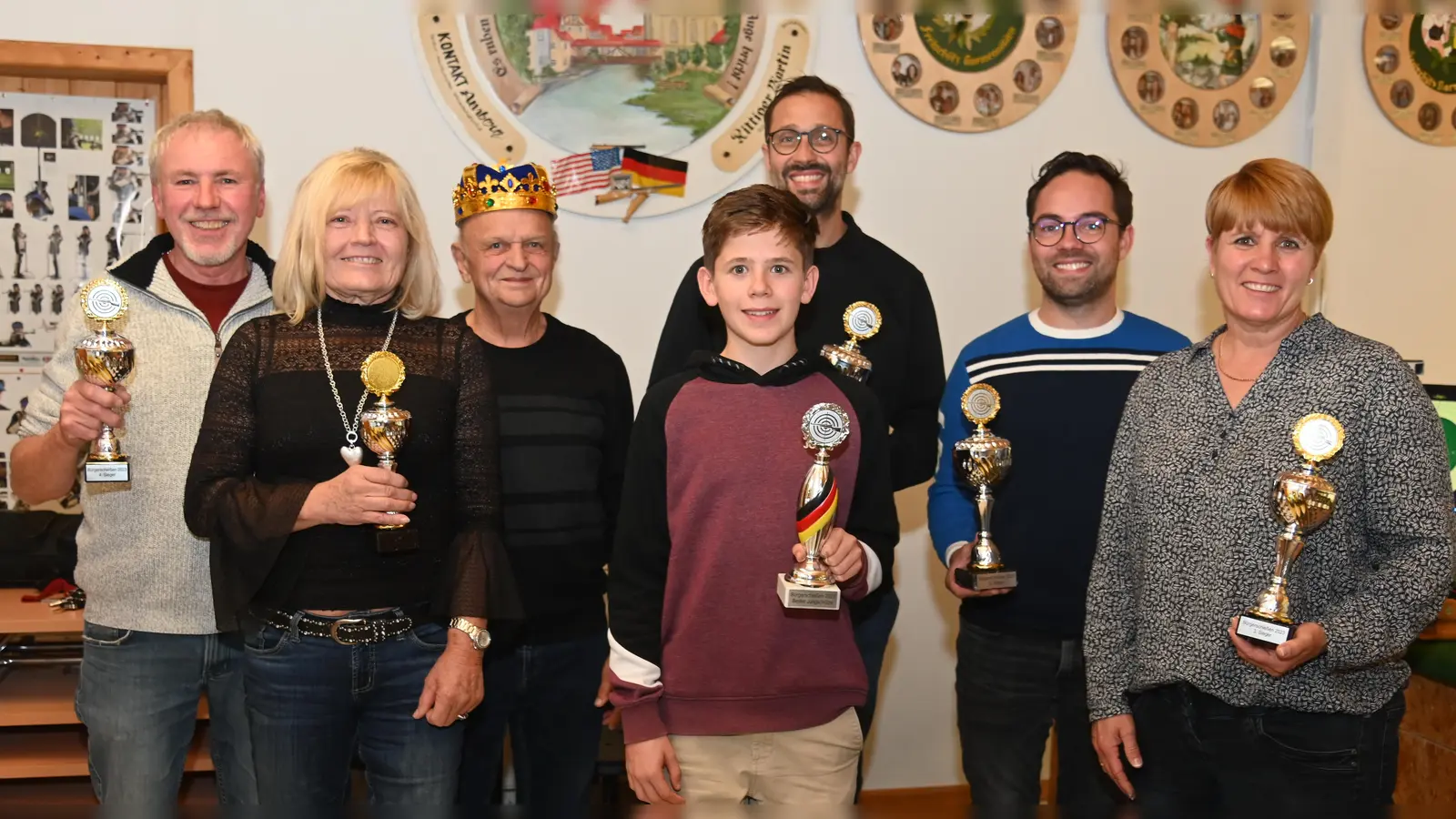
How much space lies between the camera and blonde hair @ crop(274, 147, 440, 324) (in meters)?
2.26

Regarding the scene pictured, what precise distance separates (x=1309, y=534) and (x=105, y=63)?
3756 millimetres

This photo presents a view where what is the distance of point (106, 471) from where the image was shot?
231 centimetres

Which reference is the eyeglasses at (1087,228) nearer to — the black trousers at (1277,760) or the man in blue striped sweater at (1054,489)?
the man in blue striped sweater at (1054,489)

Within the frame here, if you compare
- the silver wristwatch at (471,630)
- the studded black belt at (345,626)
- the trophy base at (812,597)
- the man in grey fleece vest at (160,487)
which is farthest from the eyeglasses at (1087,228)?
the man in grey fleece vest at (160,487)

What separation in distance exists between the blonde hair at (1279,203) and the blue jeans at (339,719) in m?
1.76

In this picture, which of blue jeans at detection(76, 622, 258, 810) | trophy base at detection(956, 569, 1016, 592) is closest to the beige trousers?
trophy base at detection(956, 569, 1016, 592)

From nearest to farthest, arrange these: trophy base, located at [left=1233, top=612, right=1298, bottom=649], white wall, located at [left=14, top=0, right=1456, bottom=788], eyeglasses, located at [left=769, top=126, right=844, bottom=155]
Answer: trophy base, located at [left=1233, top=612, right=1298, bottom=649] → eyeglasses, located at [left=769, top=126, right=844, bottom=155] → white wall, located at [left=14, top=0, right=1456, bottom=788]

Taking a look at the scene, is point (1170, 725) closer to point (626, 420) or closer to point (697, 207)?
point (626, 420)

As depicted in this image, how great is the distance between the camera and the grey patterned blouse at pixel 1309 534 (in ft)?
6.69

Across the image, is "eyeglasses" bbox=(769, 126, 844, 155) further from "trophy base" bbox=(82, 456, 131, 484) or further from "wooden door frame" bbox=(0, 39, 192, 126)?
"wooden door frame" bbox=(0, 39, 192, 126)

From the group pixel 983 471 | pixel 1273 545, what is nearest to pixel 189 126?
pixel 983 471

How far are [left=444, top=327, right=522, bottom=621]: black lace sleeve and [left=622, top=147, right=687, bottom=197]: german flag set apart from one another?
6.31ft

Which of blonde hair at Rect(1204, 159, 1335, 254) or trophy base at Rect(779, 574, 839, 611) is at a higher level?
blonde hair at Rect(1204, 159, 1335, 254)

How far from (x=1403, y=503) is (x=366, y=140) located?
329 cm
